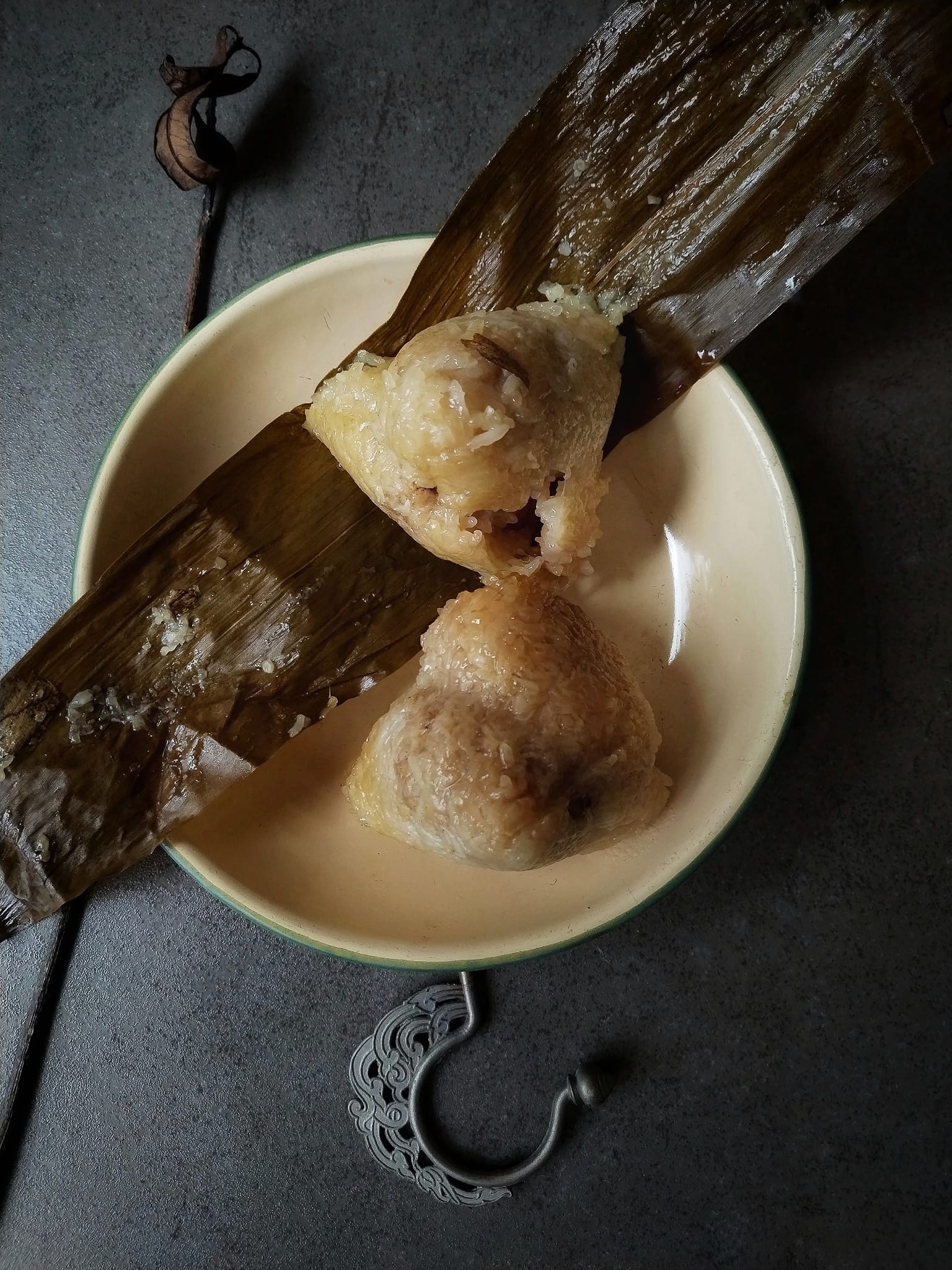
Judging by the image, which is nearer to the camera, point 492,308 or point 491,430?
point 491,430

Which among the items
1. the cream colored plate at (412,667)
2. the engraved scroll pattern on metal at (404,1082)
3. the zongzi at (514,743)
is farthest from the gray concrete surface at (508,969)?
the zongzi at (514,743)

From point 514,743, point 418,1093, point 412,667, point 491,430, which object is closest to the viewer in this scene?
point 491,430

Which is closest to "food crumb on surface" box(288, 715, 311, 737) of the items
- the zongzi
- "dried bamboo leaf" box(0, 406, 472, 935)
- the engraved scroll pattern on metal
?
"dried bamboo leaf" box(0, 406, 472, 935)

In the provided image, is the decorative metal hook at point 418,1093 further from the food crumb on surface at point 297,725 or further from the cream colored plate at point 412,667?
the food crumb on surface at point 297,725

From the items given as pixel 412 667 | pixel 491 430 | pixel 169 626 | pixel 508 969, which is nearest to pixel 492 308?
pixel 491 430

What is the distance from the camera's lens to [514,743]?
142cm

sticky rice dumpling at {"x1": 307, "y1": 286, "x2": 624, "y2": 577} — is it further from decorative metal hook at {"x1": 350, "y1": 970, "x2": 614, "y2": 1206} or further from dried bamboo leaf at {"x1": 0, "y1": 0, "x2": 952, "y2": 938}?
decorative metal hook at {"x1": 350, "y1": 970, "x2": 614, "y2": 1206}

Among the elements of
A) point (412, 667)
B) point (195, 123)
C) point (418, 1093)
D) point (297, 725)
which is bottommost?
point (418, 1093)

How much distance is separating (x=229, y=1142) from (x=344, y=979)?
474mm

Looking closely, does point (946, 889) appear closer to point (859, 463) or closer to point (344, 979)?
point (859, 463)

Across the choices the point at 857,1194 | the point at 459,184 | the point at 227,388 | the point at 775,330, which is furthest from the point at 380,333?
the point at 857,1194

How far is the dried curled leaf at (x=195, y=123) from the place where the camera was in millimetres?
1784

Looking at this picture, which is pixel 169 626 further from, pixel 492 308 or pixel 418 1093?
pixel 418 1093

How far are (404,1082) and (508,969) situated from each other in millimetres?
340
